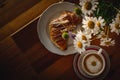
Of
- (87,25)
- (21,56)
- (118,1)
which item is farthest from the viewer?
(21,56)

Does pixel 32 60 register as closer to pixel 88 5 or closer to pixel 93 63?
pixel 93 63

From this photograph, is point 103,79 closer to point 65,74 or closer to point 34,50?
point 65,74

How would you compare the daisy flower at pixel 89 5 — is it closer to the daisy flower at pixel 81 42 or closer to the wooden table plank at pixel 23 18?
the daisy flower at pixel 81 42

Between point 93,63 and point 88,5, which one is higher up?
point 88,5

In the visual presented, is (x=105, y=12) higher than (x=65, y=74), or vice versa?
(x=105, y=12)

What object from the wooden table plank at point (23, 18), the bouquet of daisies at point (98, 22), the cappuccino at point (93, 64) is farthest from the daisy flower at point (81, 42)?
the wooden table plank at point (23, 18)

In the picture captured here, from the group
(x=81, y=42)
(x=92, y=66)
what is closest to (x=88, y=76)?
(x=92, y=66)

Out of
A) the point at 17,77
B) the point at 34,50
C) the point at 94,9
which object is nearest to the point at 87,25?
the point at 94,9
